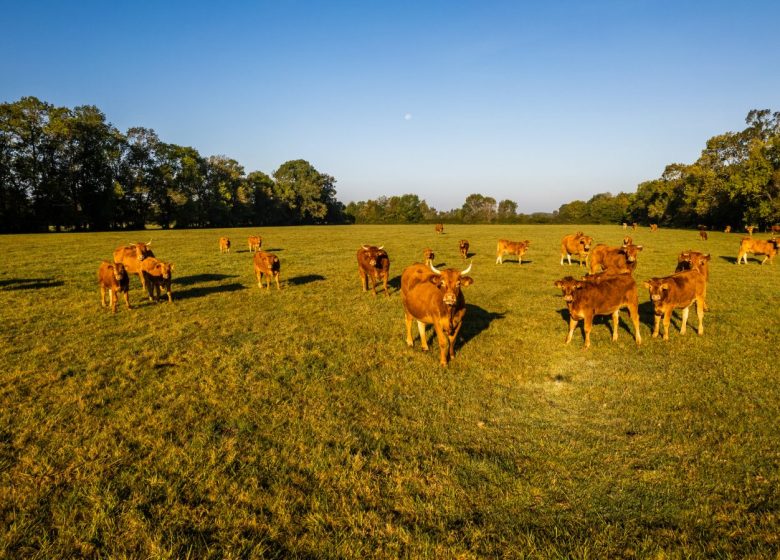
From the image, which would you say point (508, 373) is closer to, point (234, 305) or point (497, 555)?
point (497, 555)

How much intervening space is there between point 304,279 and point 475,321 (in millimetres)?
9524

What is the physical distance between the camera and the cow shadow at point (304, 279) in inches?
632

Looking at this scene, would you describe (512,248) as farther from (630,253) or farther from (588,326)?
(588,326)

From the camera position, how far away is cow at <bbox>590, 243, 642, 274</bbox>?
13812 millimetres

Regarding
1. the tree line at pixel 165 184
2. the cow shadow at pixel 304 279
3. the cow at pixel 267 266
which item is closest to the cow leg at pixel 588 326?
the cow at pixel 267 266

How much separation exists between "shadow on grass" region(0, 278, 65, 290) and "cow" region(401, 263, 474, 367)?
1515 centimetres

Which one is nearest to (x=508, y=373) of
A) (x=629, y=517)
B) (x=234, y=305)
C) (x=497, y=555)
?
(x=629, y=517)

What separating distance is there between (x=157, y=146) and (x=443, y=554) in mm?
81882

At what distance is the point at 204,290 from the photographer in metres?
14.2

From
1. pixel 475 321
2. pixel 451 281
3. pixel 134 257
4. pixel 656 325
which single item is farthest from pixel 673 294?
pixel 134 257

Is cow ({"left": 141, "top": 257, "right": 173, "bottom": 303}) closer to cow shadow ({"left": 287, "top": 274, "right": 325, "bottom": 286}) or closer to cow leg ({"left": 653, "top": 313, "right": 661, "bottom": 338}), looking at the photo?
cow shadow ({"left": 287, "top": 274, "right": 325, "bottom": 286})

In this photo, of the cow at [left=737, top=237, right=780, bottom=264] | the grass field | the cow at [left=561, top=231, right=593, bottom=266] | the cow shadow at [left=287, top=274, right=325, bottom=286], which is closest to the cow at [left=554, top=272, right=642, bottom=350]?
the grass field

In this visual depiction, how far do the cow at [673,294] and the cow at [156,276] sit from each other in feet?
A: 46.1

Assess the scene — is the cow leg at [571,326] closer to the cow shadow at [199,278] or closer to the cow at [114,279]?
the cow at [114,279]
